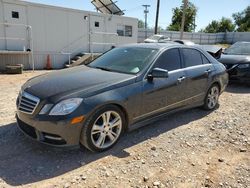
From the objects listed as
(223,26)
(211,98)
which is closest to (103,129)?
(211,98)

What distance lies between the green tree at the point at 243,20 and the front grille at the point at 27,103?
65189 mm

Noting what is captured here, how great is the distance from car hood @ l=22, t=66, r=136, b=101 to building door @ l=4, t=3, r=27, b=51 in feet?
28.3

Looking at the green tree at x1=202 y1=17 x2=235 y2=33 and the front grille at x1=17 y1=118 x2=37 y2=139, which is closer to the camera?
the front grille at x1=17 y1=118 x2=37 y2=139

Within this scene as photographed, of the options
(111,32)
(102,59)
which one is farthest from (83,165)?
(111,32)

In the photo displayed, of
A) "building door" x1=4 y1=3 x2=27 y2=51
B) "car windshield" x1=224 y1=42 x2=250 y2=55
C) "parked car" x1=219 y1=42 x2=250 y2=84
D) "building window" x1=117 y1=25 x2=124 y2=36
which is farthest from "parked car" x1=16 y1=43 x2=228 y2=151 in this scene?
"building window" x1=117 y1=25 x2=124 y2=36

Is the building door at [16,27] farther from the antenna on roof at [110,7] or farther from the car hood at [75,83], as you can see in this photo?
the car hood at [75,83]

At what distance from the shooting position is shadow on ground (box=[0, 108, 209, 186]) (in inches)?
122

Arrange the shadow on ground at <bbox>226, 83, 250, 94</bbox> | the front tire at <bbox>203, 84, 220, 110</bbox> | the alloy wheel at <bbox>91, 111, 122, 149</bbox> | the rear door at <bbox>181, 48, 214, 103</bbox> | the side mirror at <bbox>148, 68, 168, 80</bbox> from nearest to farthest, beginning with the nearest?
1. the alloy wheel at <bbox>91, 111, 122, 149</bbox>
2. the side mirror at <bbox>148, 68, 168, 80</bbox>
3. the rear door at <bbox>181, 48, 214, 103</bbox>
4. the front tire at <bbox>203, 84, 220, 110</bbox>
5. the shadow on ground at <bbox>226, 83, 250, 94</bbox>

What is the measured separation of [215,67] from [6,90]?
574cm

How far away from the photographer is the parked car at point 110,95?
10.8ft

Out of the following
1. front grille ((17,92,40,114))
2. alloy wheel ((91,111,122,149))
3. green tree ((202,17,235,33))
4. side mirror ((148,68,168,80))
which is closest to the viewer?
front grille ((17,92,40,114))

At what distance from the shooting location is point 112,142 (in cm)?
378

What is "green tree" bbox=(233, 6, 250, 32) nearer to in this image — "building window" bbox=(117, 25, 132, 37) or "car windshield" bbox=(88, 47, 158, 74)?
"building window" bbox=(117, 25, 132, 37)

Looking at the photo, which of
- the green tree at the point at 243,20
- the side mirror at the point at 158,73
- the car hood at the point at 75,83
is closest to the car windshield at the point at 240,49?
the side mirror at the point at 158,73
